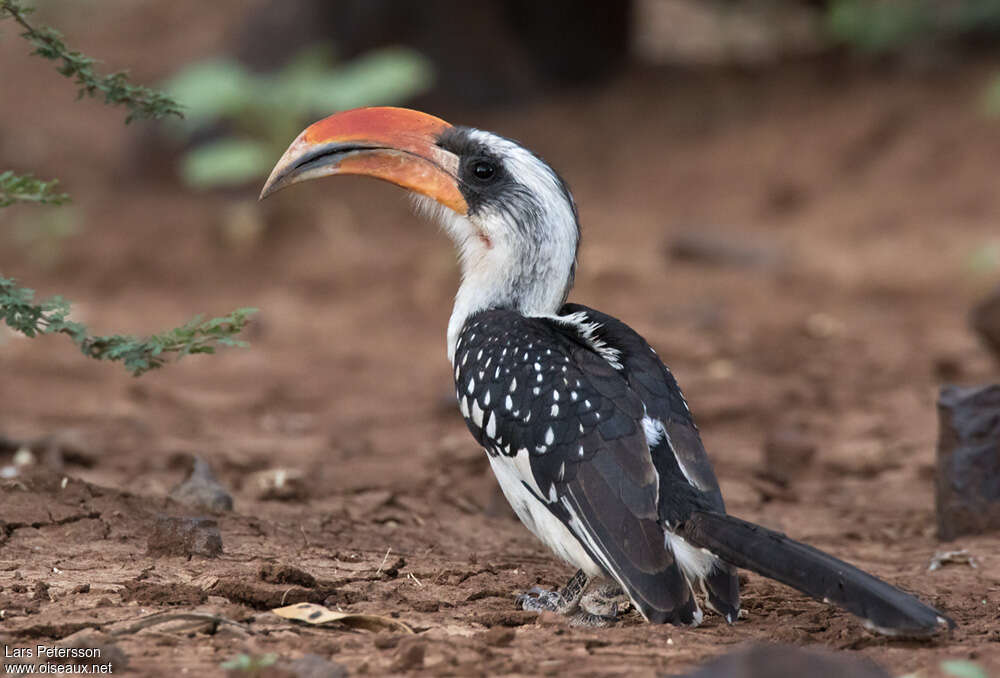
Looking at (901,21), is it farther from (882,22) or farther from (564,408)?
(564,408)

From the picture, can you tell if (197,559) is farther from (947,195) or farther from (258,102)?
(947,195)

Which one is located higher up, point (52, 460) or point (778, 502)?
point (52, 460)

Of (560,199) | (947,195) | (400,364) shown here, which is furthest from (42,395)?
(947,195)

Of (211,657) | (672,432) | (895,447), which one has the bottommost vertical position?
(211,657)

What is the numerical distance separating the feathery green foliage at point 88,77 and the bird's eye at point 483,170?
1047 mm

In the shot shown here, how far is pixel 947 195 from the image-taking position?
32.0ft

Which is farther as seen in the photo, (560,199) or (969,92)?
(969,92)

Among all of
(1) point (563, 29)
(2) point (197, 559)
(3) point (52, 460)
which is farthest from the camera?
(1) point (563, 29)

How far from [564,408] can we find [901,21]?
9010mm

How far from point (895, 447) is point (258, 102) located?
5820 millimetres

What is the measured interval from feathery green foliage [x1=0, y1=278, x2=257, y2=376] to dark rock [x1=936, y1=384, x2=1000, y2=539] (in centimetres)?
264

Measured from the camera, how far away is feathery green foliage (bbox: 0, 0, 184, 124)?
364 cm

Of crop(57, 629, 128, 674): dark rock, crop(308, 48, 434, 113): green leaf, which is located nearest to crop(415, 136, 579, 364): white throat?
crop(57, 629, 128, 674): dark rock

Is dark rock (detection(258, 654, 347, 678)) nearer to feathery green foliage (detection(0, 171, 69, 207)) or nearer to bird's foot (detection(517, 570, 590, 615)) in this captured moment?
bird's foot (detection(517, 570, 590, 615))
